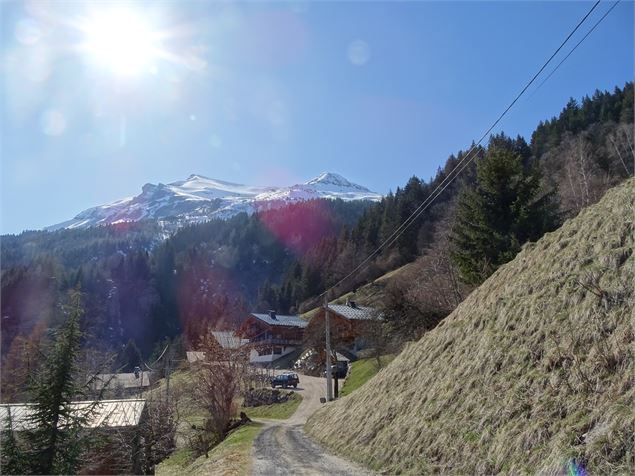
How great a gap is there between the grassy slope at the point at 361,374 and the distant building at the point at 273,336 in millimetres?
34304

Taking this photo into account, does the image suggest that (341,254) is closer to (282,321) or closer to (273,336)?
(282,321)

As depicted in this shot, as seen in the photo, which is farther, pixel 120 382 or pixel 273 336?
pixel 273 336

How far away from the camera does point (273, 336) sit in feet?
281

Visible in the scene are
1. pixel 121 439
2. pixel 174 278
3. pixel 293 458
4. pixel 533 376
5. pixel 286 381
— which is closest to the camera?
pixel 533 376

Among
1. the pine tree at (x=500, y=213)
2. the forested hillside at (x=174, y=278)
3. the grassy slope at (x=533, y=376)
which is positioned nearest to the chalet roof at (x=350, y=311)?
the pine tree at (x=500, y=213)

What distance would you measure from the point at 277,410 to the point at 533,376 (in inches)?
1501

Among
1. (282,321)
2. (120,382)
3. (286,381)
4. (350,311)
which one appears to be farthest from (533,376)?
(282,321)

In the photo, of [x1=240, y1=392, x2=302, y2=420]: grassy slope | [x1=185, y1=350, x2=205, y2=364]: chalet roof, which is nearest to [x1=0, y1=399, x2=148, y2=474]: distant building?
[x1=185, y1=350, x2=205, y2=364]: chalet roof

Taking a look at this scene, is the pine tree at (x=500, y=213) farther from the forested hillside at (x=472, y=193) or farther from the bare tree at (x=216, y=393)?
the bare tree at (x=216, y=393)

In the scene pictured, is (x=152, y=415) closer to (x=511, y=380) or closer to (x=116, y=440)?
(x=116, y=440)

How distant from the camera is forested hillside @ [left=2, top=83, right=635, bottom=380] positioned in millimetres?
29688

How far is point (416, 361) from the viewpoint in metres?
17.6

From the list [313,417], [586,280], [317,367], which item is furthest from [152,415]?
[317,367]

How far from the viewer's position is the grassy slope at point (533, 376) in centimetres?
774
